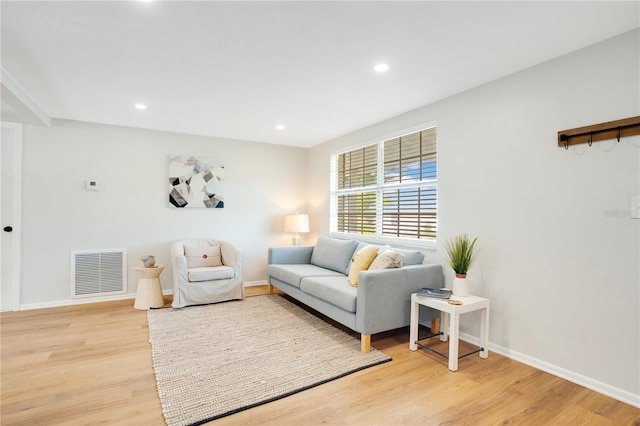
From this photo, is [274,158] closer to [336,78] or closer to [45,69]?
[336,78]

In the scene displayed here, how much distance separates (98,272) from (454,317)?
421 centimetres

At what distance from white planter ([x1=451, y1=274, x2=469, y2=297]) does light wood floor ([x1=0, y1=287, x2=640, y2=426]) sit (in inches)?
20.5

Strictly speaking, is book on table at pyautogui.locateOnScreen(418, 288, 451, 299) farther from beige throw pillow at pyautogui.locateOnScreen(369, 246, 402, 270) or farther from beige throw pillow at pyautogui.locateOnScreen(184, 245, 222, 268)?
beige throw pillow at pyautogui.locateOnScreen(184, 245, 222, 268)

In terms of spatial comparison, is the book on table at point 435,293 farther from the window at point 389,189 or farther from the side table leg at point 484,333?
the window at point 389,189

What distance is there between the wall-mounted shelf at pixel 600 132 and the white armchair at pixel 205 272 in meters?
3.52

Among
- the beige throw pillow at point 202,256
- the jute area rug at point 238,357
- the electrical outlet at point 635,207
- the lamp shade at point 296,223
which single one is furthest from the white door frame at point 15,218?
the electrical outlet at point 635,207

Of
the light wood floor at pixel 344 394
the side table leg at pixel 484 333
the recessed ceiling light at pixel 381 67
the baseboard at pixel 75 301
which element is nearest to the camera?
the light wood floor at pixel 344 394

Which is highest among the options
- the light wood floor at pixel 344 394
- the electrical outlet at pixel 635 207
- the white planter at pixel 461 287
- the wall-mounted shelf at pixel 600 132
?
the wall-mounted shelf at pixel 600 132

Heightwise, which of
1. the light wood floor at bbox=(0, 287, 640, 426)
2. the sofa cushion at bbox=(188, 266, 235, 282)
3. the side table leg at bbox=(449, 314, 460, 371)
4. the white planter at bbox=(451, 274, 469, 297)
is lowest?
the light wood floor at bbox=(0, 287, 640, 426)

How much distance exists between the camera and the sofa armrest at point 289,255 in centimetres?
457

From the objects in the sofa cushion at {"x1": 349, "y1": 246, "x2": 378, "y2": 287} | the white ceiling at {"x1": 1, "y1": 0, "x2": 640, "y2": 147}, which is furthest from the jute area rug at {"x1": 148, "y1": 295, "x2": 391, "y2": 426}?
the white ceiling at {"x1": 1, "y1": 0, "x2": 640, "y2": 147}

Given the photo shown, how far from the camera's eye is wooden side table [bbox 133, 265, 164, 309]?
3.96 metres

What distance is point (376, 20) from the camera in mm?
1975

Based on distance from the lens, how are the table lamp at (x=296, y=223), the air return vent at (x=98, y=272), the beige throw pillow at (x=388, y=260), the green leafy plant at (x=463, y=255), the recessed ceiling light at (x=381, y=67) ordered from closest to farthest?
the recessed ceiling light at (x=381, y=67), the green leafy plant at (x=463, y=255), the beige throw pillow at (x=388, y=260), the air return vent at (x=98, y=272), the table lamp at (x=296, y=223)
